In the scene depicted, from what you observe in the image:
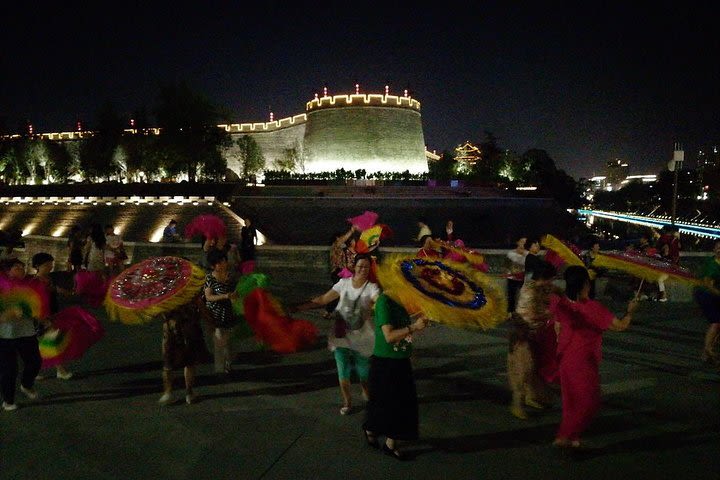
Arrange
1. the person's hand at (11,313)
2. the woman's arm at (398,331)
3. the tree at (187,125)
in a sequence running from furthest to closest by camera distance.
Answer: the tree at (187,125) < the person's hand at (11,313) < the woman's arm at (398,331)

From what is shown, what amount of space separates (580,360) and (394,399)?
139 cm

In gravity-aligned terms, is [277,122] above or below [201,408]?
above

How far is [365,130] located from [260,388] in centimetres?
4906

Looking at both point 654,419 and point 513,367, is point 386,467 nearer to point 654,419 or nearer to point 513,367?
point 513,367

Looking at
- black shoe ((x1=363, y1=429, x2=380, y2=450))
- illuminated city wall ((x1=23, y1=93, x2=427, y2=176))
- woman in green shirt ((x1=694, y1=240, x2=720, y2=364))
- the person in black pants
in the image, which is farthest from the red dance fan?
illuminated city wall ((x1=23, y1=93, x2=427, y2=176))

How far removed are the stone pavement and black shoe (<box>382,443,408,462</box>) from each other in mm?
62

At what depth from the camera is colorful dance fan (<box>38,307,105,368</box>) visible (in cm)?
545

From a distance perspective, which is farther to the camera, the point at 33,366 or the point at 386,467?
the point at 33,366

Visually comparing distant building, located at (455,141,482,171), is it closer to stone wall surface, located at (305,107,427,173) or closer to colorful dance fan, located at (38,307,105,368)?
stone wall surface, located at (305,107,427,173)

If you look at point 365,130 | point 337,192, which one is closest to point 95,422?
point 337,192

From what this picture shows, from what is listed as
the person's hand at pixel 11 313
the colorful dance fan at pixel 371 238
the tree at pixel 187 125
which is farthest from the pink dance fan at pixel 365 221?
the tree at pixel 187 125

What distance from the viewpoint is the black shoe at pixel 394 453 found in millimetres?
3973

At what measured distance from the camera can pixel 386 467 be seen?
152 inches

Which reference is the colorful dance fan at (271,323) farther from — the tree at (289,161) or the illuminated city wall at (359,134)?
the tree at (289,161)
